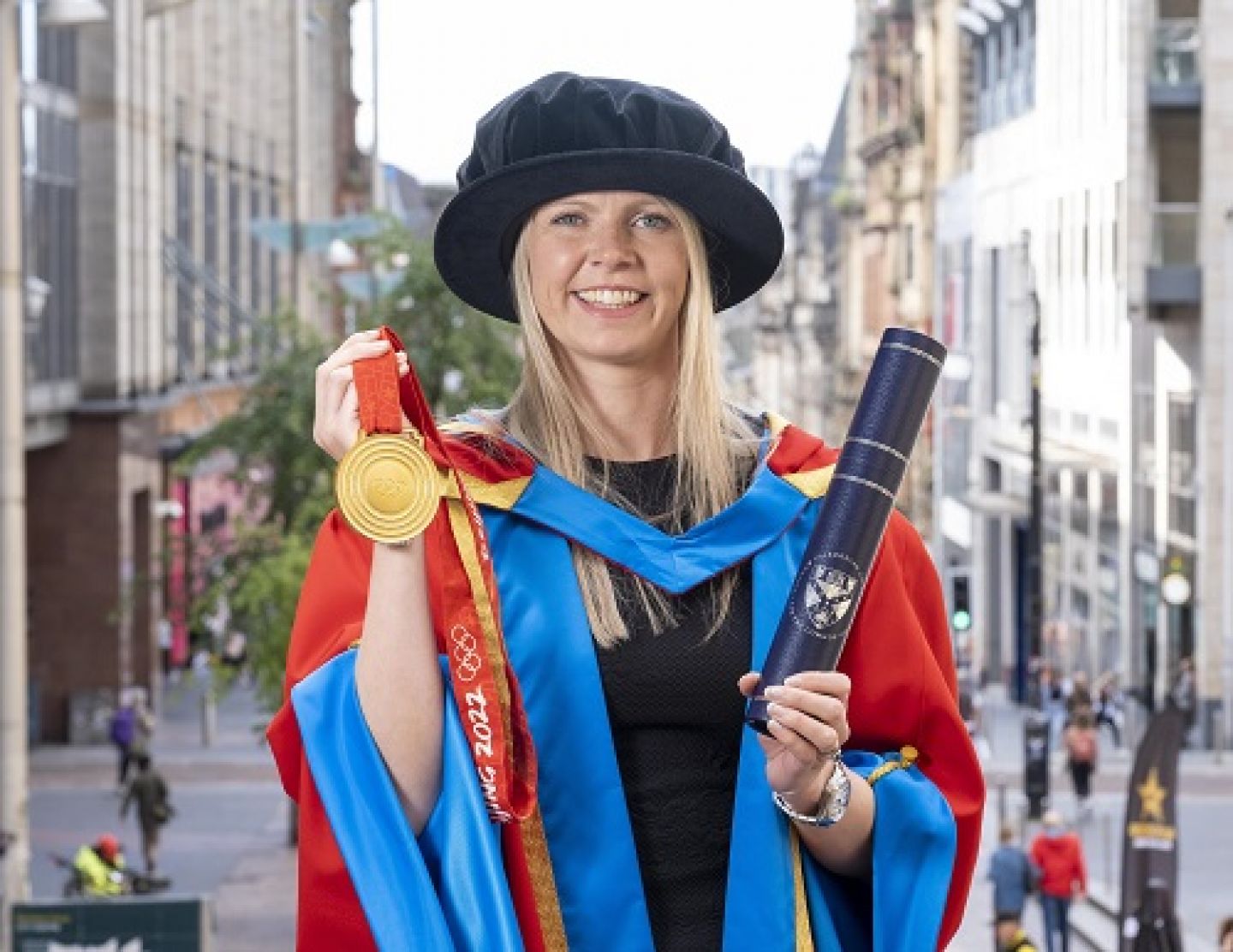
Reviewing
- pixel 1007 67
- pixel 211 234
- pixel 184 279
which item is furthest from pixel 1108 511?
pixel 211 234

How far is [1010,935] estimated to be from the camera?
63.5 ft

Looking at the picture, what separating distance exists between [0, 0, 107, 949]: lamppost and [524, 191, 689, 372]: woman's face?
18.0 meters

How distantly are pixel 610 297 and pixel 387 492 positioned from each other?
1.82ft

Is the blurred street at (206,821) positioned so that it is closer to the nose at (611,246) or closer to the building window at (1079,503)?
the building window at (1079,503)

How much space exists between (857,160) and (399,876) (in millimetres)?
90930

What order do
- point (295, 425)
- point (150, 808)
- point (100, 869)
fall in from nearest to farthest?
point (100, 869), point (150, 808), point (295, 425)

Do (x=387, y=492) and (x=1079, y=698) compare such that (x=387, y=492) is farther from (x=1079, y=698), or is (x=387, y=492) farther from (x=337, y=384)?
(x=1079, y=698)

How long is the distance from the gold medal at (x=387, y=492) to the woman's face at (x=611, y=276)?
19.5 inches

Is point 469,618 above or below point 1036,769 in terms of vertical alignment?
→ above

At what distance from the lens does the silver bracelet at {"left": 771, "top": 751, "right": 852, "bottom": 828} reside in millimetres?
4062

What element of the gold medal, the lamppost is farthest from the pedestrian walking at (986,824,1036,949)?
the gold medal

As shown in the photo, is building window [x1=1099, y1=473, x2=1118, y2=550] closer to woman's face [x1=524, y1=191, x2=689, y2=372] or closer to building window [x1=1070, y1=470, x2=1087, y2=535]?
building window [x1=1070, y1=470, x2=1087, y2=535]

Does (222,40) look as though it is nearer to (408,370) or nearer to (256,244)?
(256,244)

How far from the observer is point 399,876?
3.96m
